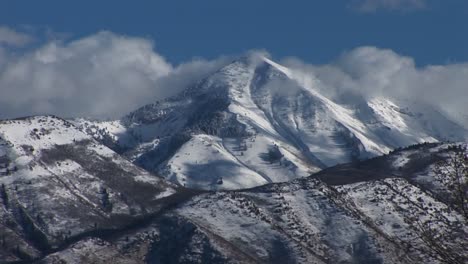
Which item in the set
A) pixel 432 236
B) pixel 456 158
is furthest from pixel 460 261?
pixel 456 158

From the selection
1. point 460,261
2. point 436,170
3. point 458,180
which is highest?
point 436,170

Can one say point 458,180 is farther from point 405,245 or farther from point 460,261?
point 405,245

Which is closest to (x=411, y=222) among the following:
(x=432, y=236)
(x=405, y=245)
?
(x=432, y=236)

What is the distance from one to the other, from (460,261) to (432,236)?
5.03ft

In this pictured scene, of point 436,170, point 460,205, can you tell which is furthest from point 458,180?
point 436,170

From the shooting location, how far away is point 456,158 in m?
42.9

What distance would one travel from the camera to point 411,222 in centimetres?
4344

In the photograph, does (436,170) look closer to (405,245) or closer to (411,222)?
(405,245)

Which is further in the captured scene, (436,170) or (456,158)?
(436,170)

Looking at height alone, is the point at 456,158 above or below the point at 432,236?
above

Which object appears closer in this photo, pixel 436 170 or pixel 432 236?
pixel 432 236

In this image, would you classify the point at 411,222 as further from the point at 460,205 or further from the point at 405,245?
the point at 405,245

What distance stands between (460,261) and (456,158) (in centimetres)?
430

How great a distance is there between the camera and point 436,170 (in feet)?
167
